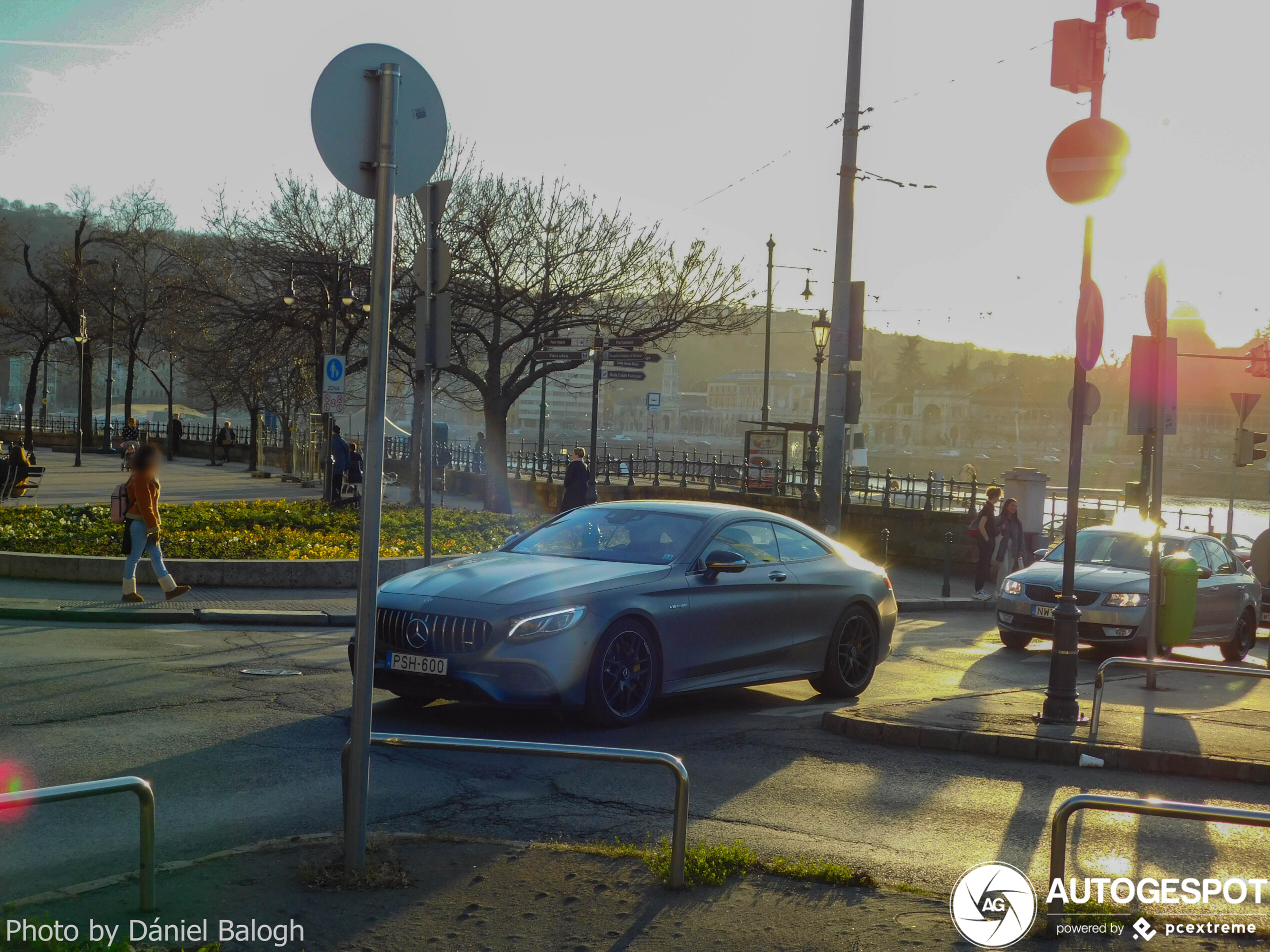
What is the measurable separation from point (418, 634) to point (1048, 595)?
9055mm

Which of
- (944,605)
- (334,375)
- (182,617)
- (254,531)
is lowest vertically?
(944,605)

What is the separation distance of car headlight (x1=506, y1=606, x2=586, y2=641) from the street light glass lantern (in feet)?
89.4

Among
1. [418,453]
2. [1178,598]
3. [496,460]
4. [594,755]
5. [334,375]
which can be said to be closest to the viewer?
[594,755]

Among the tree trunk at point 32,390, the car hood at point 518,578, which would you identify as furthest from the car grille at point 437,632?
the tree trunk at point 32,390

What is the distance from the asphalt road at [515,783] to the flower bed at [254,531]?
255 inches

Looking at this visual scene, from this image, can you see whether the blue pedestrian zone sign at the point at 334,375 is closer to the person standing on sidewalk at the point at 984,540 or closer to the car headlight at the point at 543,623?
the person standing on sidewalk at the point at 984,540

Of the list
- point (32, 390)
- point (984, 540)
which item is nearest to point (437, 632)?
point (984, 540)

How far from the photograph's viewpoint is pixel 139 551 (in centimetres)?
1362

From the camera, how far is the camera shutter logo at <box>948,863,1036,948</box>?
13.9 ft

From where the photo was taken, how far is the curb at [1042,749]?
25.6ft

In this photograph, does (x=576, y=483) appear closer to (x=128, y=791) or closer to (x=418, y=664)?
(x=418, y=664)

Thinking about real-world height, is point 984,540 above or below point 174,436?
below

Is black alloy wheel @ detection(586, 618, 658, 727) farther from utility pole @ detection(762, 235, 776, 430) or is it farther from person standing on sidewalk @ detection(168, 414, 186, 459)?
person standing on sidewalk @ detection(168, 414, 186, 459)

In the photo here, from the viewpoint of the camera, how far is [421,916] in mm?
4277
